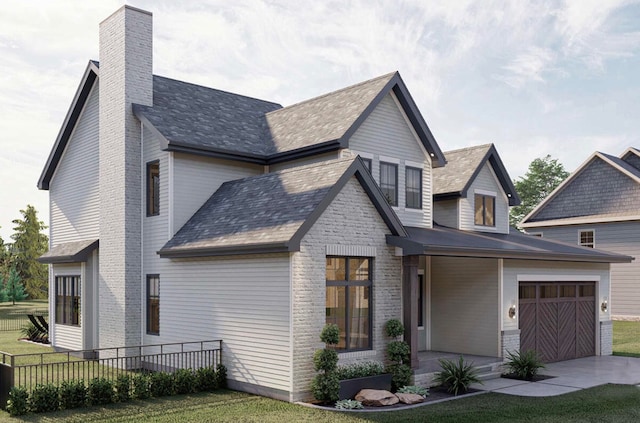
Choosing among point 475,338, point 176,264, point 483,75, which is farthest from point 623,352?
point 176,264

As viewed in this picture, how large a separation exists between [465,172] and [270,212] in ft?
33.4

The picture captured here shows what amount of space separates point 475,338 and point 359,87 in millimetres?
8905

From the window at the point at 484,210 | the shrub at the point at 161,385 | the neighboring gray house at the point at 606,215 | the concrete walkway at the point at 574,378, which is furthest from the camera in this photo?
the neighboring gray house at the point at 606,215

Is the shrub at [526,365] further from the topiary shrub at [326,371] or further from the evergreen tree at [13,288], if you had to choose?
the evergreen tree at [13,288]

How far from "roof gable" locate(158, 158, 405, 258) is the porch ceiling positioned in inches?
31.8

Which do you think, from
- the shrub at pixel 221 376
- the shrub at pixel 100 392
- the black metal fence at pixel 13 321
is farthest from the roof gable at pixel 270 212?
the black metal fence at pixel 13 321

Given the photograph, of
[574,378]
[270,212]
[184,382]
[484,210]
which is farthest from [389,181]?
[184,382]

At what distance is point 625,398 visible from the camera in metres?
15.2

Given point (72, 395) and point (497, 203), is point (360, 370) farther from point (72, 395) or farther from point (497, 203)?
point (497, 203)

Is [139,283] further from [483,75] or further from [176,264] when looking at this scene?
[483,75]

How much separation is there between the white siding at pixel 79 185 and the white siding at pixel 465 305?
12052 millimetres

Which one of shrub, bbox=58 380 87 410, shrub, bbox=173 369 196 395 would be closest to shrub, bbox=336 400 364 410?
shrub, bbox=173 369 196 395

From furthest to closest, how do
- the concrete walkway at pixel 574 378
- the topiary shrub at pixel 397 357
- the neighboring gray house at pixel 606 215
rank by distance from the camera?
1. the neighboring gray house at pixel 606 215
2. the concrete walkway at pixel 574 378
3. the topiary shrub at pixel 397 357

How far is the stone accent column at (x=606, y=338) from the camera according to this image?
76.3ft
